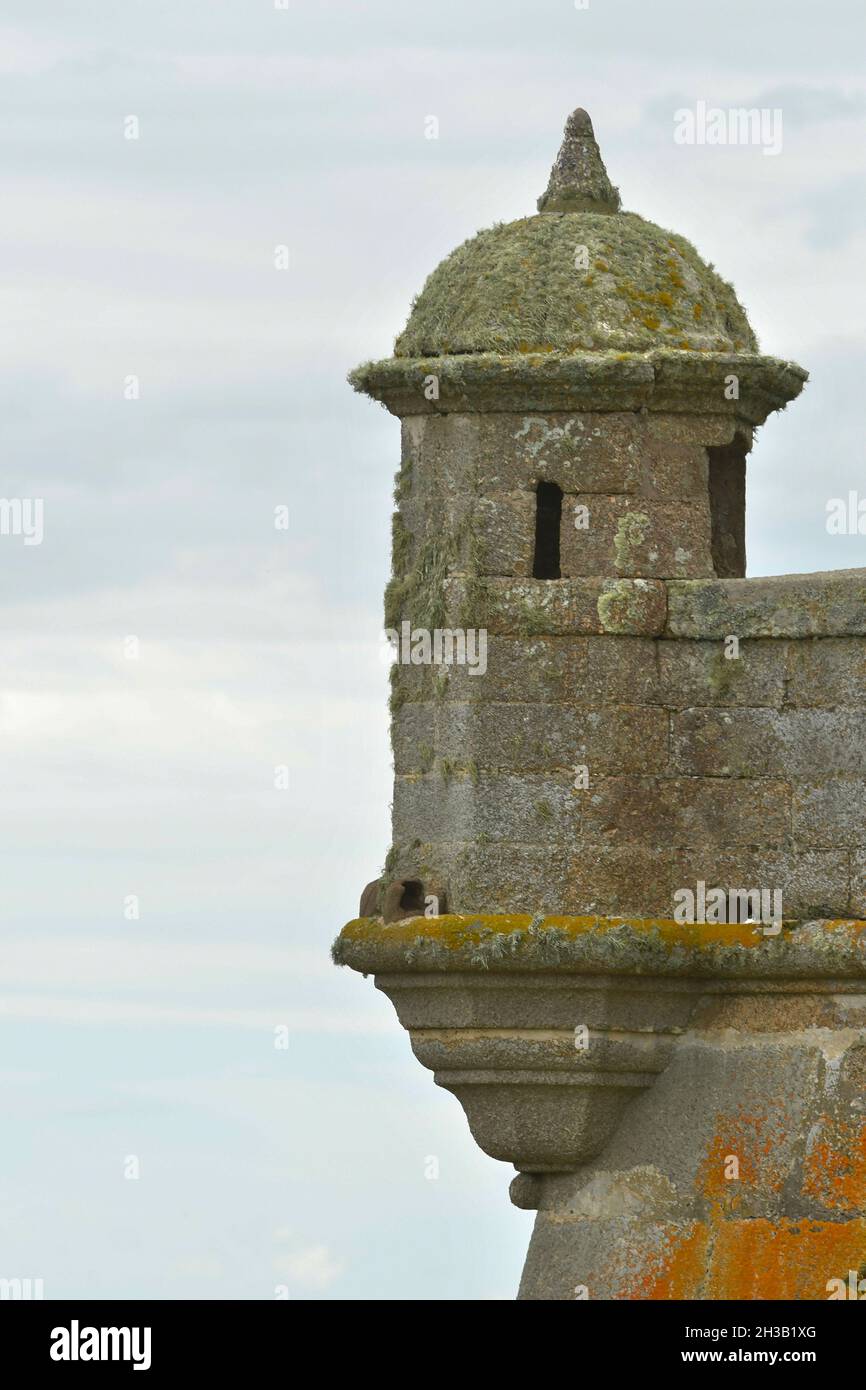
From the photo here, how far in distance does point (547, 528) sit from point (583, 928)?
1.79m

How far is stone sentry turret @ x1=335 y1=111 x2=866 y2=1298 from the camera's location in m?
15.6

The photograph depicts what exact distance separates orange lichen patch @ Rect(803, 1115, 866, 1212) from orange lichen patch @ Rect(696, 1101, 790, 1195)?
0.15 m

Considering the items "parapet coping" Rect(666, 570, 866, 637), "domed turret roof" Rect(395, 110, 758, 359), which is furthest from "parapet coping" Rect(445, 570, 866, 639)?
"domed turret roof" Rect(395, 110, 758, 359)

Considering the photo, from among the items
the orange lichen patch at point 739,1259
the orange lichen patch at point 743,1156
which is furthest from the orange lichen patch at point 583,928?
the orange lichen patch at point 739,1259

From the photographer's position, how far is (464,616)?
16.0 metres

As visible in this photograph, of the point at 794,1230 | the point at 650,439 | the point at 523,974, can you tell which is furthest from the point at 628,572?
the point at 794,1230

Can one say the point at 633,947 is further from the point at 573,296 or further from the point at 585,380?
the point at 573,296

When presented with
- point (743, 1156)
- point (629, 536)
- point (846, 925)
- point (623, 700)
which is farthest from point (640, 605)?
point (743, 1156)

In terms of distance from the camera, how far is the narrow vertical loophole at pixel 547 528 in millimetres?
16062

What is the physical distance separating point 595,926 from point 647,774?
28.9 inches

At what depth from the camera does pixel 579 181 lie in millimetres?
16656

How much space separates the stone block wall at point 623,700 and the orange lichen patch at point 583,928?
109 mm

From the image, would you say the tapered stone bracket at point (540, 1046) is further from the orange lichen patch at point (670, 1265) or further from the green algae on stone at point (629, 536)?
the green algae on stone at point (629, 536)
